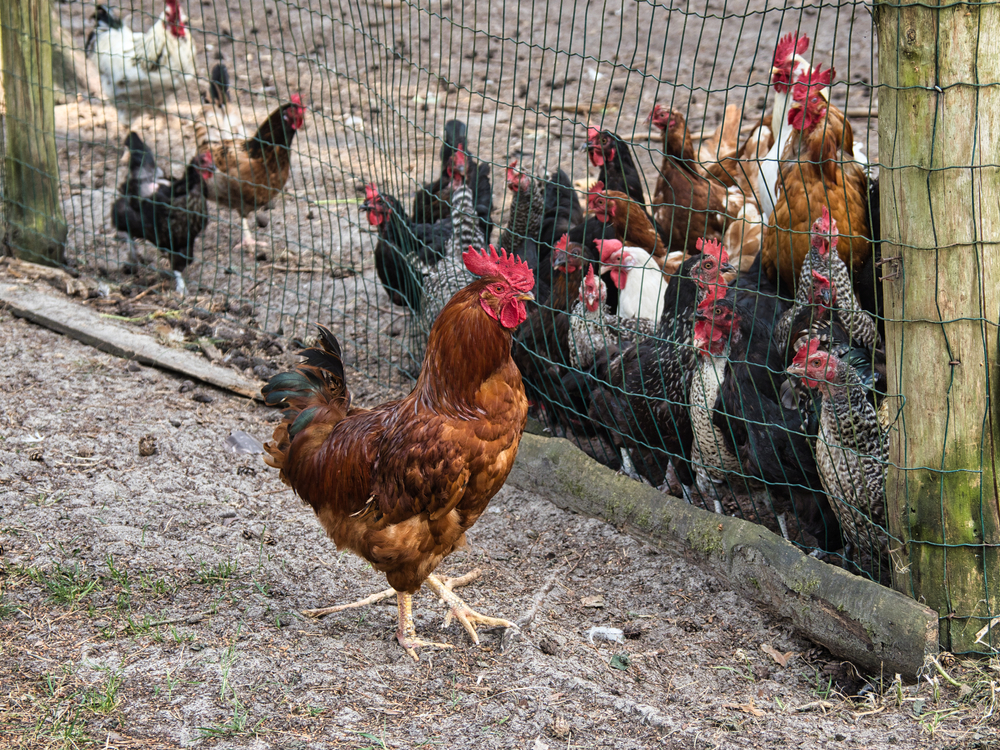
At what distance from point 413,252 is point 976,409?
12.5 feet

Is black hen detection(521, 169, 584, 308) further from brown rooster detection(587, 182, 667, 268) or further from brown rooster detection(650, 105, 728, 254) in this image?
brown rooster detection(650, 105, 728, 254)

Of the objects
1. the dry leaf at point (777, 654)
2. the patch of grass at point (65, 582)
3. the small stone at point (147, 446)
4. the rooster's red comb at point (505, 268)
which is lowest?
the dry leaf at point (777, 654)

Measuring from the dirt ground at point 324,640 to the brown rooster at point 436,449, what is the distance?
28 cm

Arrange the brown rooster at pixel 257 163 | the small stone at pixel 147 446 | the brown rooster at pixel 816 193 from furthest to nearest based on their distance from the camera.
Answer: the brown rooster at pixel 257 163 < the brown rooster at pixel 816 193 < the small stone at pixel 147 446

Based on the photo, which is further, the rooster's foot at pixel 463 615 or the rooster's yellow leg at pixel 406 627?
the rooster's foot at pixel 463 615

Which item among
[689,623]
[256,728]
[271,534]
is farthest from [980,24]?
[271,534]

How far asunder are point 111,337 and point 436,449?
3.28m

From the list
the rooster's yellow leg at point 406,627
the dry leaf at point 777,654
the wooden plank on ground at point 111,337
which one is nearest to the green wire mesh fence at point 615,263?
the wooden plank on ground at point 111,337

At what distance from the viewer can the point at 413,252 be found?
5.83 m

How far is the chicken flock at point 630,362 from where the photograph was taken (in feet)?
9.82

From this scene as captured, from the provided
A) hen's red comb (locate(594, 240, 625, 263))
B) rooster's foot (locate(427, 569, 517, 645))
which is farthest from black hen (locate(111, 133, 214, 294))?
rooster's foot (locate(427, 569, 517, 645))

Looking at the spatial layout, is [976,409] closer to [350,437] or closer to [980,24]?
[980,24]

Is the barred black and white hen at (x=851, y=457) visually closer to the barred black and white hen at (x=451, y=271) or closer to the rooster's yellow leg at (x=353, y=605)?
the rooster's yellow leg at (x=353, y=605)

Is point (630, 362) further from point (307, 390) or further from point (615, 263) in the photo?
point (307, 390)
